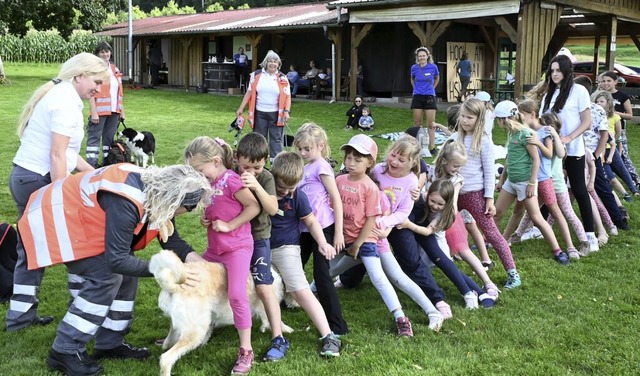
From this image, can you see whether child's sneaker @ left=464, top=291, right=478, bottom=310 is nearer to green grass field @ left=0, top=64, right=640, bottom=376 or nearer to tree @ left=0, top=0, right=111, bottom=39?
green grass field @ left=0, top=64, right=640, bottom=376

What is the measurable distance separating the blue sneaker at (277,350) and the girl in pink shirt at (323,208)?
0.43 metres

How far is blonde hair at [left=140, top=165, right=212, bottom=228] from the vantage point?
3281 millimetres

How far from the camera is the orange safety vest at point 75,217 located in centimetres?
332

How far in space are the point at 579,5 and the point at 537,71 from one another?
2.24 m

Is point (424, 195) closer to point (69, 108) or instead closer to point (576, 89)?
point (576, 89)

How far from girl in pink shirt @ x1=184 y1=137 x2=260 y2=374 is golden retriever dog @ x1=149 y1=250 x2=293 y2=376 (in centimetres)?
9

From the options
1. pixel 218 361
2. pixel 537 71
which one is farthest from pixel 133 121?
pixel 218 361

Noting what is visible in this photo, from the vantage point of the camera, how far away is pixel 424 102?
12266 millimetres

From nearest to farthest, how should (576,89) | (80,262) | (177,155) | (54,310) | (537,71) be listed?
(80,262) → (54,310) → (576,89) → (177,155) → (537,71)

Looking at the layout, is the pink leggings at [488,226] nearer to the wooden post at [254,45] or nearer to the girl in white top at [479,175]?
the girl in white top at [479,175]

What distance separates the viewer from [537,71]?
15336 mm

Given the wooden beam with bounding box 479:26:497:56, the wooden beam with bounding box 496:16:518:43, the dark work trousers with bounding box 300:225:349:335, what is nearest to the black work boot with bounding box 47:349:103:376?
the dark work trousers with bounding box 300:225:349:335

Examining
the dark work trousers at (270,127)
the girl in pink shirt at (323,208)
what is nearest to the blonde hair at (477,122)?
the girl in pink shirt at (323,208)

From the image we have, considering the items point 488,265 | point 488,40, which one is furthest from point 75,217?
point 488,40
